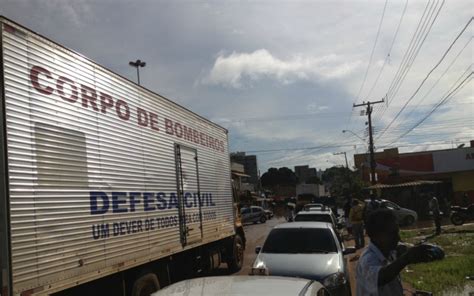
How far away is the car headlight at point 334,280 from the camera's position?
8.15 m

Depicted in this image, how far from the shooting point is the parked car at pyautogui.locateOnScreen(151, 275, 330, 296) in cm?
389

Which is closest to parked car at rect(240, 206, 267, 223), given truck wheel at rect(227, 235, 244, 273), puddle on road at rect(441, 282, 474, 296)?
truck wheel at rect(227, 235, 244, 273)

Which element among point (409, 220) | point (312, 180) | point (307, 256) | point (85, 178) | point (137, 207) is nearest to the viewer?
point (85, 178)

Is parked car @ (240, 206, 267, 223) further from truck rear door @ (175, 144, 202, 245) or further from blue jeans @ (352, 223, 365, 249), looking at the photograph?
truck rear door @ (175, 144, 202, 245)

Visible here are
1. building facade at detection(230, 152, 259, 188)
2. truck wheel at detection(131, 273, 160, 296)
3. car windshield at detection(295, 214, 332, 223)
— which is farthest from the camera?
building facade at detection(230, 152, 259, 188)

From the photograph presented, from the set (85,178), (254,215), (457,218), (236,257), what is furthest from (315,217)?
(254,215)

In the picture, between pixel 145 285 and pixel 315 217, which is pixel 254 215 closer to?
pixel 315 217

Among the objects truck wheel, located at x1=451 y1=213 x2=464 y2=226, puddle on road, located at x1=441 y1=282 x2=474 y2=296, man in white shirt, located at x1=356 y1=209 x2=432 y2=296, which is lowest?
puddle on road, located at x1=441 y1=282 x2=474 y2=296

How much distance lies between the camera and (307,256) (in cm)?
921

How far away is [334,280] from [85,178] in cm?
420

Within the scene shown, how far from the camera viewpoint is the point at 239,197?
17.1 meters

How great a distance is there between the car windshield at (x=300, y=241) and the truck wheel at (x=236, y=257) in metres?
4.69

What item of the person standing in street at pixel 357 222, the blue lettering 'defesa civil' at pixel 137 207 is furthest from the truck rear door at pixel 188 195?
the person standing in street at pixel 357 222

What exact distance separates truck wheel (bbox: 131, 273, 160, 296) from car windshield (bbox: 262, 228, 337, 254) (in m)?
2.26
